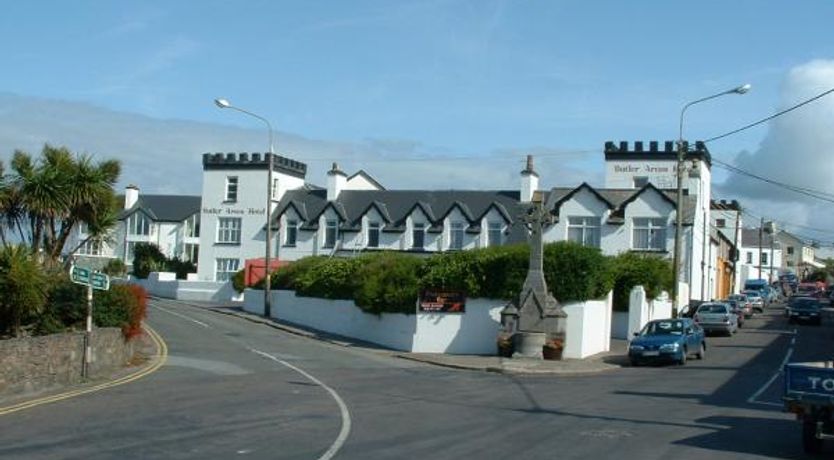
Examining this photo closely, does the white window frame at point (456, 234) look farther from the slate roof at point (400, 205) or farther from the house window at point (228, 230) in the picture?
the house window at point (228, 230)

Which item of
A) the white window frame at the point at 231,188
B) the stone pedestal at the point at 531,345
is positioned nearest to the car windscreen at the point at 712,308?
the stone pedestal at the point at 531,345

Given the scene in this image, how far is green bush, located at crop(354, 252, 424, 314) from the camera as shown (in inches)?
1373

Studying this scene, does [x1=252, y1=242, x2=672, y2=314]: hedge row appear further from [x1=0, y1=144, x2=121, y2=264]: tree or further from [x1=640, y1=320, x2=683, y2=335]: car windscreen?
[x1=0, y1=144, x2=121, y2=264]: tree

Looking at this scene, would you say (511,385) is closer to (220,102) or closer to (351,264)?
(351,264)

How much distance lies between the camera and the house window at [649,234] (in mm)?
56938

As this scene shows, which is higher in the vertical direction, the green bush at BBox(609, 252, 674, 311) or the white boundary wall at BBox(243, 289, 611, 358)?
Result: the green bush at BBox(609, 252, 674, 311)

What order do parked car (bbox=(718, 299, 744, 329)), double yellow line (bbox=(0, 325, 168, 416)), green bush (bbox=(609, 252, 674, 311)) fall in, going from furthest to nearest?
1. parked car (bbox=(718, 299, 744, 329))
2. green bush (bbox=(609, 252, 674, 311))
3. double yellow line (bbox=(0, 325, 168, 416))

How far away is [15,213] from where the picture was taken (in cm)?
2558

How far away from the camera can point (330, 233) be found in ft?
217

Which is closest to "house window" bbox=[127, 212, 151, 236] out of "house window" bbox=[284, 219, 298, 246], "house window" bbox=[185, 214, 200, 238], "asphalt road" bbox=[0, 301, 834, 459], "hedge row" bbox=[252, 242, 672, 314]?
"house window" bbox=[185, 214, 200, 238]

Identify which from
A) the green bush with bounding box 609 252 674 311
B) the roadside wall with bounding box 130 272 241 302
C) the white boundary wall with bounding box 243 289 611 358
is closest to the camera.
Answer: the white boundary wall with bounding box 243 289 611 358

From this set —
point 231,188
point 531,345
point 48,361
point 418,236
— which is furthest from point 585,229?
point 48,361

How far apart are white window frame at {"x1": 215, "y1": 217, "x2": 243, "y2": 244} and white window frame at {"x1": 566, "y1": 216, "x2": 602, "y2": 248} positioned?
2412 cm

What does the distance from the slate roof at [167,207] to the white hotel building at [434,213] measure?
11.0 m
